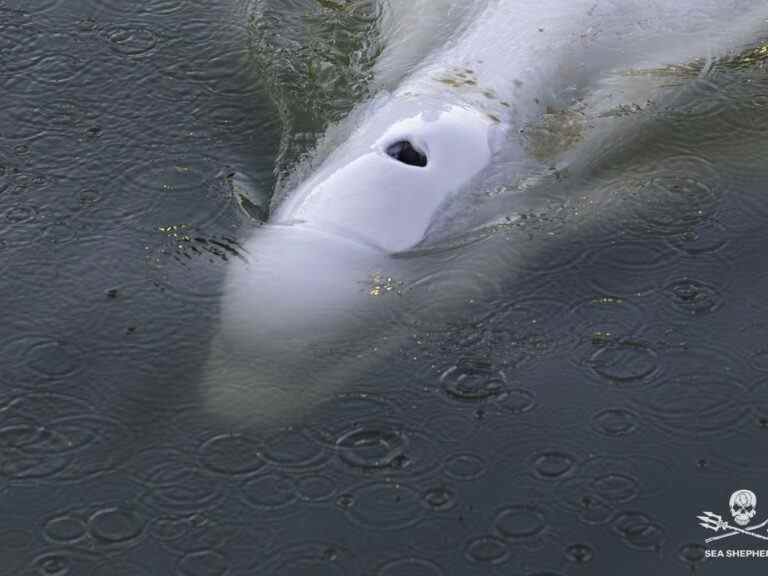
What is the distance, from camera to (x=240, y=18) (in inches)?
499

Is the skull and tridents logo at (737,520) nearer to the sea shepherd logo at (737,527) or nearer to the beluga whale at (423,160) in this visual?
the sea shepherd logo at (737,527)

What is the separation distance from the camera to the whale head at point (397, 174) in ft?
32.7

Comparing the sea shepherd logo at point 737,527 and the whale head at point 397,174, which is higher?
the whale head at point 397,174

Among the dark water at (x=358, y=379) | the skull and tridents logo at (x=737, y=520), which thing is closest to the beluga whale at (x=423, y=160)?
the dark water at (x=358, y=379)

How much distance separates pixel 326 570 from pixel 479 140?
156 inches

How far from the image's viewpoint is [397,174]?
10148mm

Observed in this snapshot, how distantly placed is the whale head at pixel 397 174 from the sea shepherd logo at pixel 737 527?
2.93 metres

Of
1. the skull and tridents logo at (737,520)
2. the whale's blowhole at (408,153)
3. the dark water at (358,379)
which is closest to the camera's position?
the dark water at (358,379)

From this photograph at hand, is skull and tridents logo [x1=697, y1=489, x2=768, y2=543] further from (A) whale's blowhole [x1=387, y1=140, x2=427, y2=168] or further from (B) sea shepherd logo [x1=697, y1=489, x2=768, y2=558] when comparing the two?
(A) whale's blowhole [x1=387, y1=140, x2=427, y2=168]

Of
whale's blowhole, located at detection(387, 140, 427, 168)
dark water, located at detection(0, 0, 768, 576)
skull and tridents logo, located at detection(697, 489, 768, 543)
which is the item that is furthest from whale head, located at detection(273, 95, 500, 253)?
skull and tridents logo, located at detection(697, 489, 768, 543)

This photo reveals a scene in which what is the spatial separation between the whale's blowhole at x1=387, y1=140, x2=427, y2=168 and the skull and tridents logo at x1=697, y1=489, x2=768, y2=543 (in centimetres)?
343

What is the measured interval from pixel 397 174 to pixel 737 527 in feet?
11.4

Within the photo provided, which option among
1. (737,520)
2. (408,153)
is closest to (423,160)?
(408,153)

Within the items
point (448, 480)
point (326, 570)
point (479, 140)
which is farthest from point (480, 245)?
point (326, 570)
